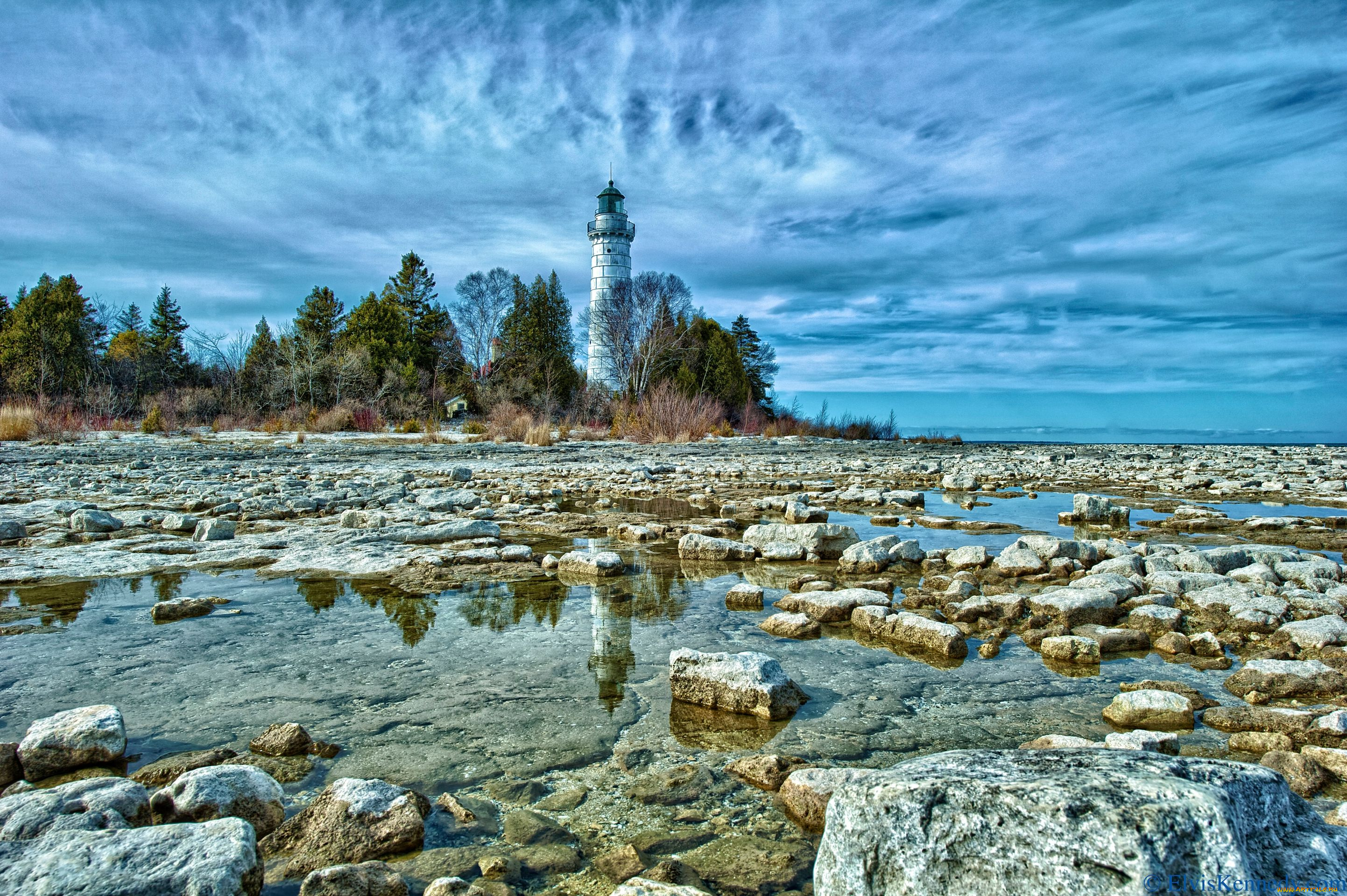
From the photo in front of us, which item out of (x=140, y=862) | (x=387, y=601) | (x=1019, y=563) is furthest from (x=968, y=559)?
(x=140, y=862)

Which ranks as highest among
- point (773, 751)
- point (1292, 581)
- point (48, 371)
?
point (48, 371)

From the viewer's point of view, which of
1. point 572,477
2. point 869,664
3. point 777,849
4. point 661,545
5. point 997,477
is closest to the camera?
point 777,849

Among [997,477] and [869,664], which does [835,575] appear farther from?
[997,477]

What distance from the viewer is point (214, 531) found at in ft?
14.9

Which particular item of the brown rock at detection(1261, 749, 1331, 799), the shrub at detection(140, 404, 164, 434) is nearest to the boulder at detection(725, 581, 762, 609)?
the brown rock at detection(1261, 749, 1331, 799)

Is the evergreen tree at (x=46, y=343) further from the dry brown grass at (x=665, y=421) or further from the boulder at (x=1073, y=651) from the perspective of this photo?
the boulder at (x=1073, y=651)

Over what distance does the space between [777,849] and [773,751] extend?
1.46 feet

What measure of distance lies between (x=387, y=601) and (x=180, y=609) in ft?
2.60

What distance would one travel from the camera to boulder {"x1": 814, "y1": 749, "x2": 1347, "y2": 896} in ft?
2.79

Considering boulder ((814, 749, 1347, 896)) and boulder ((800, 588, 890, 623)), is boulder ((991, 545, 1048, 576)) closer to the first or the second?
boulder ((800, 588, 890, 623))

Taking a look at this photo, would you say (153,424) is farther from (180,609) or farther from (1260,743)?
(1260,743)

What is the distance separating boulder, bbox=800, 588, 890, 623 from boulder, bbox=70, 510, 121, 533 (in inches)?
182

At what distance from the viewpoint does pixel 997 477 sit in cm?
1041

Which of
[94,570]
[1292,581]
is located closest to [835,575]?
[1292,581]
